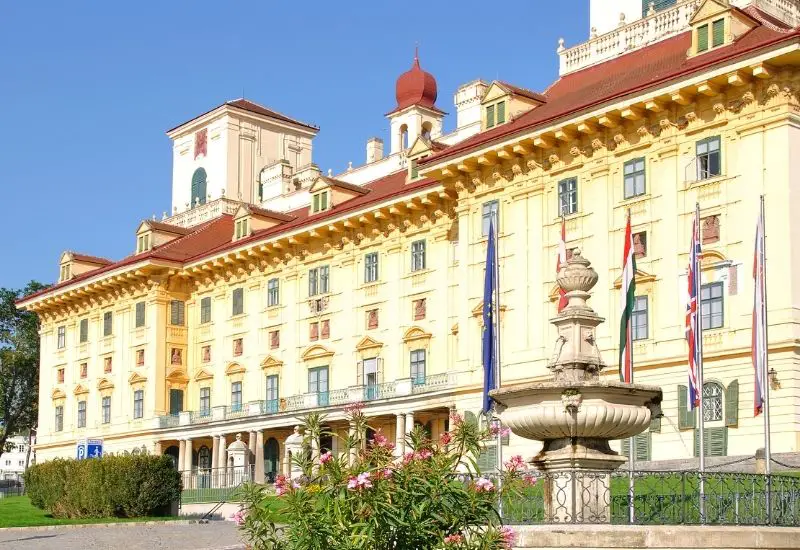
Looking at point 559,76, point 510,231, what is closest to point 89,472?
point 510,231

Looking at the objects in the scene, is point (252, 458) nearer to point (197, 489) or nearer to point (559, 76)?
point (197, 489)

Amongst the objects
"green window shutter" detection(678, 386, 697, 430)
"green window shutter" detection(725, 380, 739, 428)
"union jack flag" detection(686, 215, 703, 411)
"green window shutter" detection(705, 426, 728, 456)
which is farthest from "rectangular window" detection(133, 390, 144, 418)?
"union jack flag" detection(686, 215, 703, 411)

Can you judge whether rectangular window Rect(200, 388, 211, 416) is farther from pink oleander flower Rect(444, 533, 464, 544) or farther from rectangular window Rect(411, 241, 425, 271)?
pink oleander flower Rect(444, 533, 464, 544)

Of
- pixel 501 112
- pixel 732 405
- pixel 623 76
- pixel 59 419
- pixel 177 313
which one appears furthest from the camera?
pixel 59 419

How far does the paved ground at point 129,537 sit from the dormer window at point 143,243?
33.2 metres

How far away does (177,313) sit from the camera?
65438mm

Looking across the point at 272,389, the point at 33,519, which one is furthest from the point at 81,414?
the point at 33,519

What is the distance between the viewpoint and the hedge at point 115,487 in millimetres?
38562

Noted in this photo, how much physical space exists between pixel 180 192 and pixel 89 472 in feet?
132

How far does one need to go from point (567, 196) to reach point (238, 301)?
2303 cm

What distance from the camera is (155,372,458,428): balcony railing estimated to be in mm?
49688

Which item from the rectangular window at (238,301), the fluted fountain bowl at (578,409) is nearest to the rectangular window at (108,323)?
the rectangular window at (238,301)

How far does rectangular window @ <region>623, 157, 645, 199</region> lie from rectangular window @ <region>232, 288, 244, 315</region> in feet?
82.2

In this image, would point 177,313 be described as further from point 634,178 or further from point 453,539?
point 453,539
